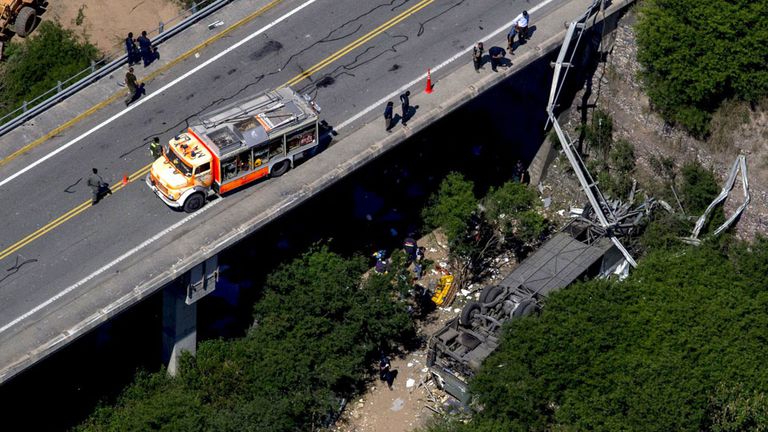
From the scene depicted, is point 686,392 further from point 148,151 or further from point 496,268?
point 148,151

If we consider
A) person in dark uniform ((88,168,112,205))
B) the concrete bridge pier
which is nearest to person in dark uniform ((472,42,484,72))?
the concrete bridge pier

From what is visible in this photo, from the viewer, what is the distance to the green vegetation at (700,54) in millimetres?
49625

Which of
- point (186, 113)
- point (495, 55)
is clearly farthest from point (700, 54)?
point (186, 113)

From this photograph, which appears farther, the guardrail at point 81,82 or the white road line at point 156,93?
the guardrail at point 81,82

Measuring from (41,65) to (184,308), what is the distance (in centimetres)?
1880

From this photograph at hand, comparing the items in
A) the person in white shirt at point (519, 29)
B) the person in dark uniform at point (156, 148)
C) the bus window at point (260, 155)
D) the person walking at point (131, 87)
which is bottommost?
the person in white shirt at point (519, 29)

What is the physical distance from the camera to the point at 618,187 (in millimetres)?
54812

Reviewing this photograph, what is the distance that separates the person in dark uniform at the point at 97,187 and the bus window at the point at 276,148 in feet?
21.6

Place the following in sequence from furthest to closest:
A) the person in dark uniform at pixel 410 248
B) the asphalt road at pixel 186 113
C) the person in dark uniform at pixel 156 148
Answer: the person in dark uniform at pixel 410 248 < the person in dark uniform at pixel 156 148 < the asphalt road at pixel 186 113

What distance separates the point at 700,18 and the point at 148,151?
2334cm

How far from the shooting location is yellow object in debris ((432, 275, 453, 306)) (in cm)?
5256

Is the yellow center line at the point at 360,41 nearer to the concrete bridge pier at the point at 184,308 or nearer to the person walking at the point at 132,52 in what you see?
the person walking at the point at 132,52

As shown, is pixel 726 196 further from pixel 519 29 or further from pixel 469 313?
pixel 469 313

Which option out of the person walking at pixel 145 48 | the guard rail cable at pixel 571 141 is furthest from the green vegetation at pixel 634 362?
the person walking at pixel 145 48
